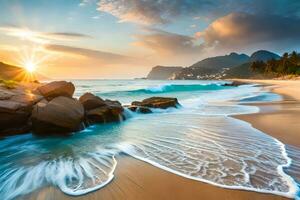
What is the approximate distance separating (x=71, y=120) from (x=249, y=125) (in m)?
8.19

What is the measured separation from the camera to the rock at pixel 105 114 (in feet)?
44.6

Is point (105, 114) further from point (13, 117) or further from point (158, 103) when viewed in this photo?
point (158, 103)

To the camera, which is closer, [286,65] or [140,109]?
[140,109]

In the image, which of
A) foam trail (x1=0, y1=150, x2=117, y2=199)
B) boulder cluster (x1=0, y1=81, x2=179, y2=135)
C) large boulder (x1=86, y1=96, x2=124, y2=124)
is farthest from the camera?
large boulder (x1=86, y1=96, x2=124, y2=124)

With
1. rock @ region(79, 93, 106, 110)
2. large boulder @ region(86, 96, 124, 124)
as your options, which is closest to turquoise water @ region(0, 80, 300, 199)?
large boulder @ region(86, 96, 124, 124)

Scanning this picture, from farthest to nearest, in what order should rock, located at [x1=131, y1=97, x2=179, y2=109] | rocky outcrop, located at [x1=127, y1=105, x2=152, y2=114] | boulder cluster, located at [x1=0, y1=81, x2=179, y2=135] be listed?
rock, located at [x1=131, y1=97, x2=179, y2=109], rocky outcrop, located at [x1=127, y1=105, x2=152, y2=114], boulder cluster, located at [x1=0, y1=81, x2=179, y2=135]

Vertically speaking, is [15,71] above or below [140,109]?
above

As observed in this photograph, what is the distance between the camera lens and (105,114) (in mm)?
14109

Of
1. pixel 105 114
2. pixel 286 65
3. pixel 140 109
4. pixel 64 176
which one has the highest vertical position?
pixel 286 65

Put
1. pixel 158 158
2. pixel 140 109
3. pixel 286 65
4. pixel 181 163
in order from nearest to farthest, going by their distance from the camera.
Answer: pixel 181 163, pixel 158 158, pixel 140 109, pixel 286 65

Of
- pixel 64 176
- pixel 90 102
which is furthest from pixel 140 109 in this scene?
pixel 64 176

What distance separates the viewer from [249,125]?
456 inches

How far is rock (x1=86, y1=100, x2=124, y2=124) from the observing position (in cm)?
1359

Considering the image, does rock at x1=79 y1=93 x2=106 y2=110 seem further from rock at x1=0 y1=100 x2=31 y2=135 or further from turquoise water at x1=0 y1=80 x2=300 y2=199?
turquoise water at x1=0 y1=80 x2=300 y2=199
